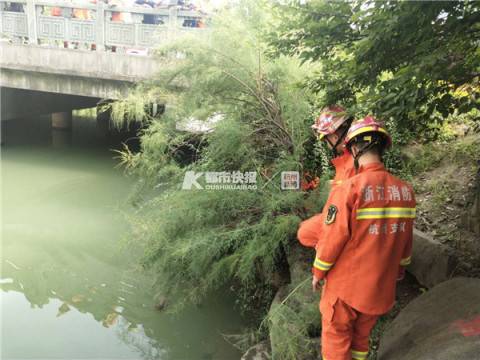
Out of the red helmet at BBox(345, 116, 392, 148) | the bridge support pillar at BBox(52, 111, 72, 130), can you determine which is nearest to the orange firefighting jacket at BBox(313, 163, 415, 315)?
the red helmet at BBox(345, 116, 392, 148)

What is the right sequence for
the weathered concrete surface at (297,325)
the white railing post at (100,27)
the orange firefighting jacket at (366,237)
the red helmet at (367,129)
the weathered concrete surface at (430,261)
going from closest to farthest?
the orange firefighting jacket at (366,237), the red helmet at (367,129), the weathered concrete surface at (297,325), the weathered concrete surface at (430,261), the white railing post at (100,27)

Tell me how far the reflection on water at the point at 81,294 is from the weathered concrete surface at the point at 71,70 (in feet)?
7.73

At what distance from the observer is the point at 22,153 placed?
36.6ft

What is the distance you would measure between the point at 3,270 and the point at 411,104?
5465 mm

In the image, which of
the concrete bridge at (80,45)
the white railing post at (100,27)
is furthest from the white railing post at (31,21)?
the white railing post at (100,27)

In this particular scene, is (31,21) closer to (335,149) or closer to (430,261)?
(335,149)

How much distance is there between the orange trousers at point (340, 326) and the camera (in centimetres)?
224

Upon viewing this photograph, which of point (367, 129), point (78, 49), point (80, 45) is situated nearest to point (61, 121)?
point (80, 45)

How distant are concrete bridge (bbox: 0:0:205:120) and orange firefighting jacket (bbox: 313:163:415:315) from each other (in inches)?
271

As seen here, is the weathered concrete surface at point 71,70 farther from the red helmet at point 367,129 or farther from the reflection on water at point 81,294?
the red helmet at point 367,129

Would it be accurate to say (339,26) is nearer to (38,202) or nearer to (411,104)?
(411,104)

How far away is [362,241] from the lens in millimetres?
2119

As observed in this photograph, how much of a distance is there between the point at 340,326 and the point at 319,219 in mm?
627

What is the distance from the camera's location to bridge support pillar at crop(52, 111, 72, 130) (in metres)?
14.1
